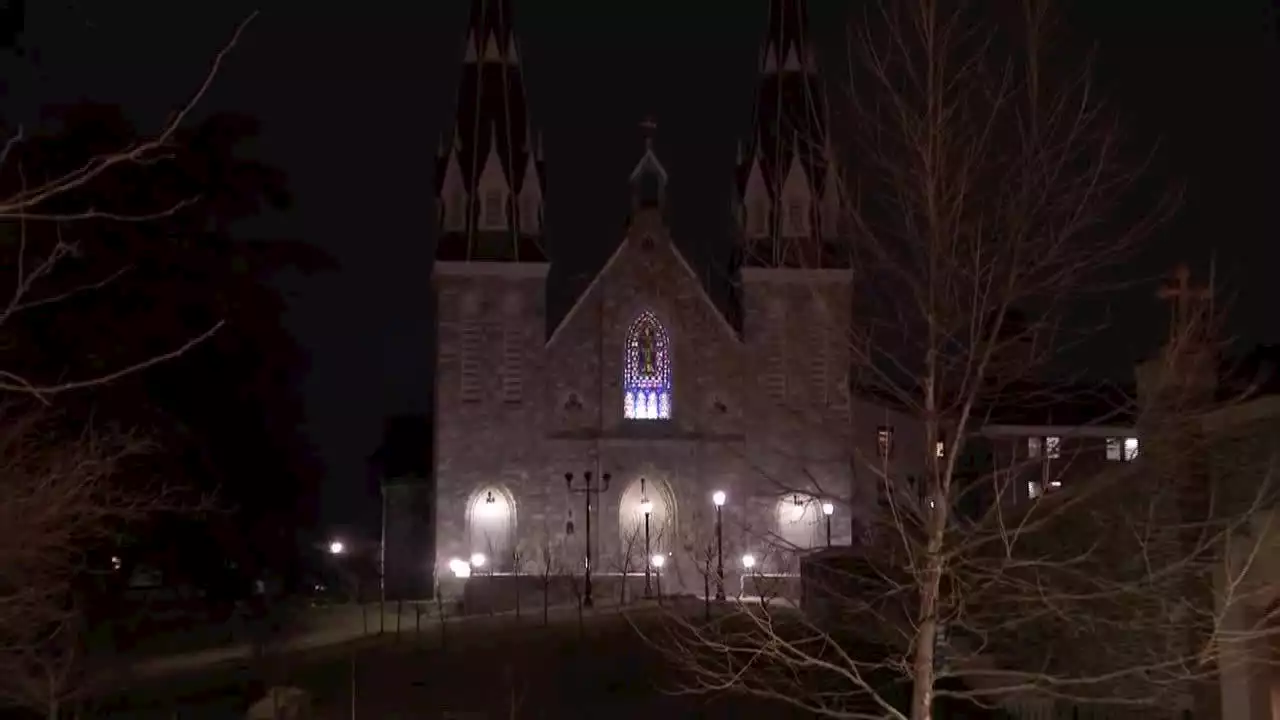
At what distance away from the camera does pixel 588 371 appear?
5025 centimetres

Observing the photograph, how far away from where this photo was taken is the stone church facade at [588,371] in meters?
48.8

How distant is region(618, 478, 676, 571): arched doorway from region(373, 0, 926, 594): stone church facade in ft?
0.17

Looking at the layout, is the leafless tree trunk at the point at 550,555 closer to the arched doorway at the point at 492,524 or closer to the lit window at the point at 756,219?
the arched doorway at the point at 492,524

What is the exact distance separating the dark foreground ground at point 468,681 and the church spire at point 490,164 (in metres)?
16.0

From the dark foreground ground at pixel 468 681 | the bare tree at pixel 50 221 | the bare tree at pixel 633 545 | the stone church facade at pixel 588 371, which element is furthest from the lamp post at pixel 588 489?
the bare tree at pixel 50 221

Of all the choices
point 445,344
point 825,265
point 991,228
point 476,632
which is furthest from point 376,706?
point 445,344

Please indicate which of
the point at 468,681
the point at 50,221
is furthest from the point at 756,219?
the point at 50,221

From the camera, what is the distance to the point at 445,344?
4953 centimetres

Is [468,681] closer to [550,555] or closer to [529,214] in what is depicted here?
[550,555]

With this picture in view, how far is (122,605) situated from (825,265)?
14666 millimetres

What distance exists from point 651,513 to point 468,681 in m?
19.8

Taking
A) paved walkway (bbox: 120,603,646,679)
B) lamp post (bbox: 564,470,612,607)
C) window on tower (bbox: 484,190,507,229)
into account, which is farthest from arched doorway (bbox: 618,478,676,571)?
window on tower (bbox: 484,190,507,229)

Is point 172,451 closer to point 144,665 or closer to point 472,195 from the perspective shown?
point 144,665

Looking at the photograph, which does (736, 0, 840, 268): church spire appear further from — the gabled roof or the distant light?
the distant light
